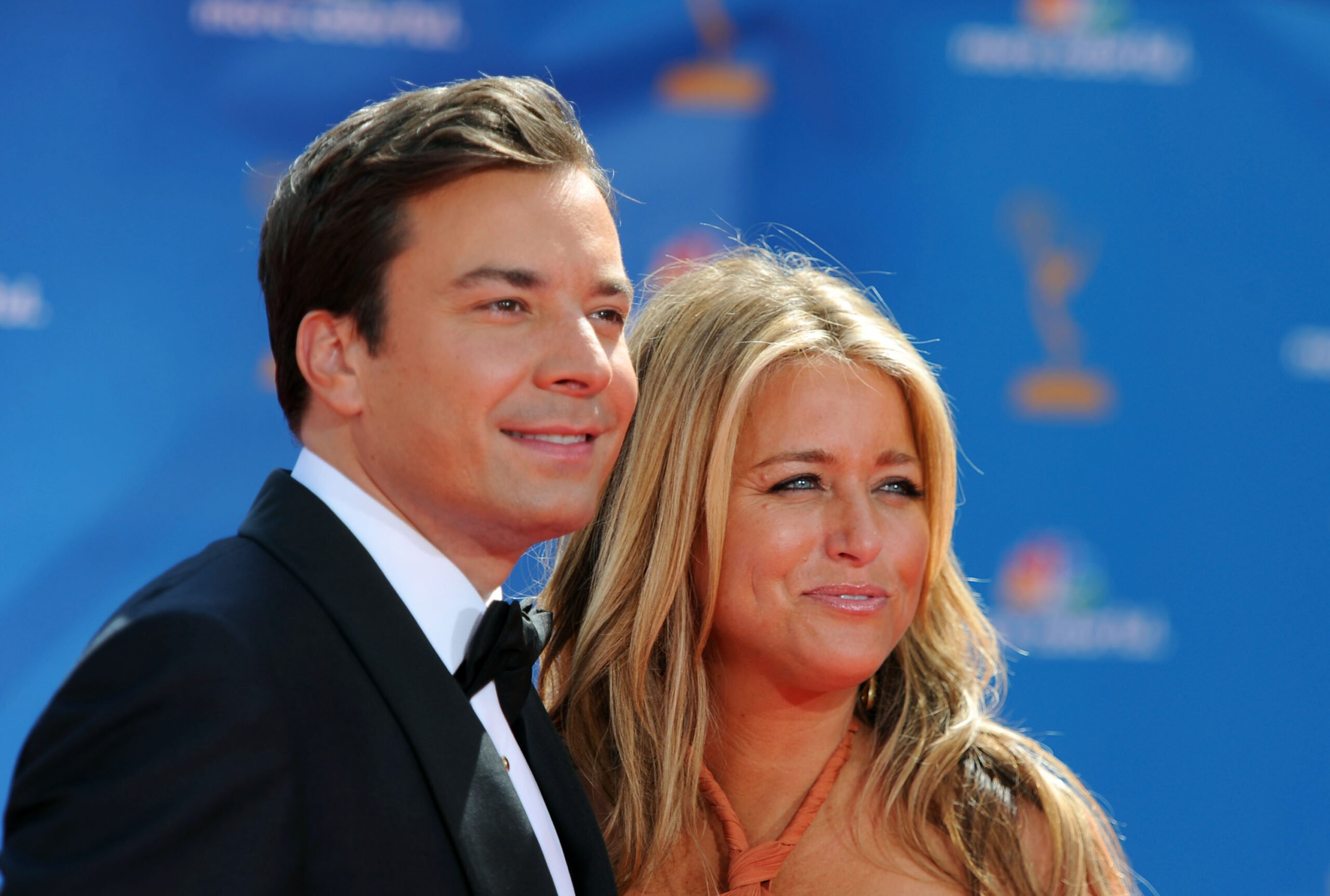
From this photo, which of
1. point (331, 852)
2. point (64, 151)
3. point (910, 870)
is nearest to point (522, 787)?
point (331, 852)

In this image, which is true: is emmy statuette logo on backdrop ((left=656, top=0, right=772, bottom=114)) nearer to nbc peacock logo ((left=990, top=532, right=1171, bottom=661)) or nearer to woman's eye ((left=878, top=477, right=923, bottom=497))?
nbc peacock logo ((left=990, top=532, right=1171, bottom=661))

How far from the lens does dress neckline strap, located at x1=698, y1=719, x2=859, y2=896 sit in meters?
1.96

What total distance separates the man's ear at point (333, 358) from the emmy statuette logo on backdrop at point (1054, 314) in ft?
7.97

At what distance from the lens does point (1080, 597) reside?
346 cm

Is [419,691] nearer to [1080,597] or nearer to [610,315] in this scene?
[610,315]

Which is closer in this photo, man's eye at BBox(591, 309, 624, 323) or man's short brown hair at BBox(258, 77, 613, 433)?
man's short brown hair at BBox(258, 77, 613, 433)

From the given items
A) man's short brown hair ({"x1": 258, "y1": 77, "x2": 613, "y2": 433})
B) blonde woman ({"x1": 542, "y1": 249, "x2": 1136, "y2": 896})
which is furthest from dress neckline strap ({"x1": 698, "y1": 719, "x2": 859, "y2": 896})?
man's short brown hair ({"x1": 258, "y1": 77, "x2": 613, "y2": 433})

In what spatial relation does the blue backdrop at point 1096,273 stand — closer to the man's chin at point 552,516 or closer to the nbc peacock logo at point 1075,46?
the nbc peacock logo at point 1075,46

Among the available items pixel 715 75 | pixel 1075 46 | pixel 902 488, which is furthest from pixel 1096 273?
pixel 902 488

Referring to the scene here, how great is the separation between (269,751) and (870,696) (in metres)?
1.37

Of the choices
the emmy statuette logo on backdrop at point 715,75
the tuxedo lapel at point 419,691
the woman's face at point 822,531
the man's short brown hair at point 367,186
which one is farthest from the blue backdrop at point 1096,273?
the tuxedo lapel at point 419,691

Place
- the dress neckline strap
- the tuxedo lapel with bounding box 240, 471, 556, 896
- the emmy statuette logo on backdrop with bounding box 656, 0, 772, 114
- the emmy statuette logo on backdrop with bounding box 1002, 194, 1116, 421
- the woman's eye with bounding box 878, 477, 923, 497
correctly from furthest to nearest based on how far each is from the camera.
Result: the emmy statuette logo on backdrop with bounding box 1002, 194, 1116, 421 → the emmy statuette logo on backdrop with bounding box 656, 0, 772, 114 → the woman's eye with bounding box 878, 477, 923, 497 → the dress neckline strap → the tuxedo lapel with bounding box 240, 471, 556, 896

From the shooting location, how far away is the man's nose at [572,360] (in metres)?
1.42

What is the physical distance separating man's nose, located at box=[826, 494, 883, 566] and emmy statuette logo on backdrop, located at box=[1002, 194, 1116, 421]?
63.3 inches
